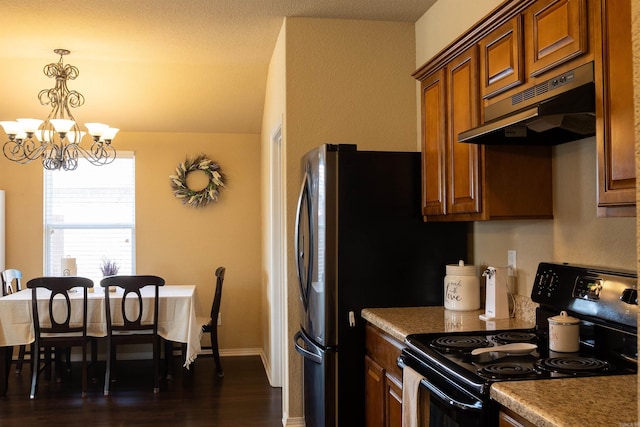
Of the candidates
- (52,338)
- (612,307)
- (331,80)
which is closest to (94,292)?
(52,338)

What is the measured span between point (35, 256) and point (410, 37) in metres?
4.20

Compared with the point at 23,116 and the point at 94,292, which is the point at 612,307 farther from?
the point at 23,116

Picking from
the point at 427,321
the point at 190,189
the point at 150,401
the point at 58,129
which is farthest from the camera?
the point at 190,189

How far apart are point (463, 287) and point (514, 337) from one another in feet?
2.23

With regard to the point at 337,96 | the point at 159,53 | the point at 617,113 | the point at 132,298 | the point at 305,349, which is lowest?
the point at 305,349

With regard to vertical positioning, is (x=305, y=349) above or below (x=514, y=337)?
below

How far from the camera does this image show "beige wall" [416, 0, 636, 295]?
2.14m

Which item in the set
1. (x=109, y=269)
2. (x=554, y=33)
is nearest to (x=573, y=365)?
(x=554, y=33)

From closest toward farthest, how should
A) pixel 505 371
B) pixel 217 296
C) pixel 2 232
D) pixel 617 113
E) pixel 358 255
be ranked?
pixel 617 113 < pixel 505 371 < pixel 358 255 < pixel 217 296 < pixel 2 232

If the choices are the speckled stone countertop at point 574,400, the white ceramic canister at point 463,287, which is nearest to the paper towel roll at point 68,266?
the white ceramic canister at point 463,287

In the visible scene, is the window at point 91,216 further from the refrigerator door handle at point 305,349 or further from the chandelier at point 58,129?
the refrigerator door handle at point 305,349

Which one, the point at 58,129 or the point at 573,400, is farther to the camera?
the point at 58,129

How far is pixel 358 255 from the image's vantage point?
3.18m

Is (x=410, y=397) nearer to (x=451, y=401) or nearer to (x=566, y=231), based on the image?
(x=451, y=401)
